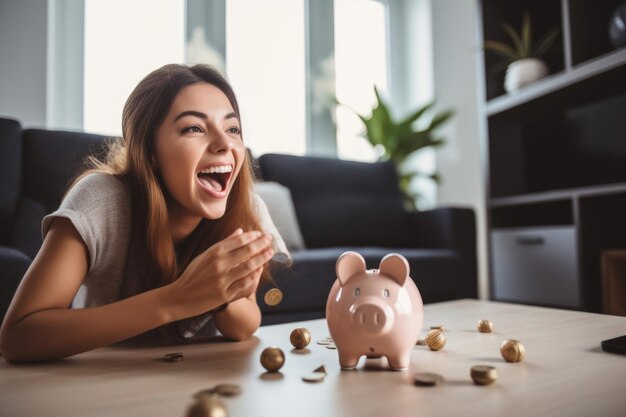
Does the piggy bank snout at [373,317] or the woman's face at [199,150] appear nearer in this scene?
the piggy bank snout at [373,317]

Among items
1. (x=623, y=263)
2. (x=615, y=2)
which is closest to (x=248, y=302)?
(x=623, y=263)

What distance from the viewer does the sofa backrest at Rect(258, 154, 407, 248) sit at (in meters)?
2.19

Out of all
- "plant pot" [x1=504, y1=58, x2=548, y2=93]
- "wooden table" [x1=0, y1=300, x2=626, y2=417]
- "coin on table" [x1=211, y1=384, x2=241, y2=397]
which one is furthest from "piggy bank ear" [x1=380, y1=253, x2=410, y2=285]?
"plant pot" [x1=504, y1=58, x2=548, y2=93]

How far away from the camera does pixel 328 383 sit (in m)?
0.46

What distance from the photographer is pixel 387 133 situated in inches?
120

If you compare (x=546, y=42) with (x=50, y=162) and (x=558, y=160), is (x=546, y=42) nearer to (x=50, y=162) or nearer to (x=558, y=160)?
(x=558, y=160)

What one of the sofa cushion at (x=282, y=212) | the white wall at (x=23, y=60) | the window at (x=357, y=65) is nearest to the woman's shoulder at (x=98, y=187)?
the sofa cushion at (x=282, y=212)

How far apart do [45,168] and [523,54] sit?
229 cm

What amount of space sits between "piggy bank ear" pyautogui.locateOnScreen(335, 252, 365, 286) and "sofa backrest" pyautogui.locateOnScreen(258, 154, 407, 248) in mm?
1619

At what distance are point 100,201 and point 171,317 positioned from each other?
0.25 meters

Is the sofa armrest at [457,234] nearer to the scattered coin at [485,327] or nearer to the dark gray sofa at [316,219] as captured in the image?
the dark gray sofa at [316,219]

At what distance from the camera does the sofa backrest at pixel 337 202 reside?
2.19m

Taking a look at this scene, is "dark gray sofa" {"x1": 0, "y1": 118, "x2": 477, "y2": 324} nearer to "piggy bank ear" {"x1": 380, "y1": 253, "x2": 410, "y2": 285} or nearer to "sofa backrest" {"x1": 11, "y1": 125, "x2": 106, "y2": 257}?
"sofa backrest" {"x1": 11, "y1": 125, "x2": 106, "y2": 257}

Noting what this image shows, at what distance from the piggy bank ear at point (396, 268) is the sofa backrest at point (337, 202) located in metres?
1.64
